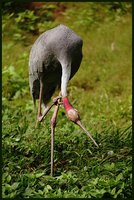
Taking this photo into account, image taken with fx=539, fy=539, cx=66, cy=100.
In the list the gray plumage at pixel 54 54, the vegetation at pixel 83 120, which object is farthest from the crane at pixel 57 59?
the vegetation at pixel 83 120

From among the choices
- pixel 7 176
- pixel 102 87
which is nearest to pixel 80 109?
pixel 102 87

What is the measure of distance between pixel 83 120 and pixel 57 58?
1.78 meters

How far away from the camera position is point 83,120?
5445 mm

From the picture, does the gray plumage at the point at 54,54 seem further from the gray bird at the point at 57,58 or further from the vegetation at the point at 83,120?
the vegetation at the point at 83,120

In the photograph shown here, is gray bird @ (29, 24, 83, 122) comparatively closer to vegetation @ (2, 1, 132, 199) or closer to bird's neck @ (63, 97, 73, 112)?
bird's neck @ (63, 97, 73, 112)

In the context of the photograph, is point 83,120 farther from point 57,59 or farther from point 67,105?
point 67,105

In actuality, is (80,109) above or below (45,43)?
below

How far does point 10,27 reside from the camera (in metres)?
7.75

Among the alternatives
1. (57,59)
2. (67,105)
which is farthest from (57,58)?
(67,105)

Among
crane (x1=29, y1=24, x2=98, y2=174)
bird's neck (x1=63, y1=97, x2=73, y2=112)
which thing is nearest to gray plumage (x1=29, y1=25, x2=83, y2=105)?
crane (x1=29, y1=24, x2=98, y2=174)

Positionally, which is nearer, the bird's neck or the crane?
the bird's neck

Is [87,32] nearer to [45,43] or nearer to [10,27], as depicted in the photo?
[10,27]

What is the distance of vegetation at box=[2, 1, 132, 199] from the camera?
3.66m

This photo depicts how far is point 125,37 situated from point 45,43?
4.45 m
